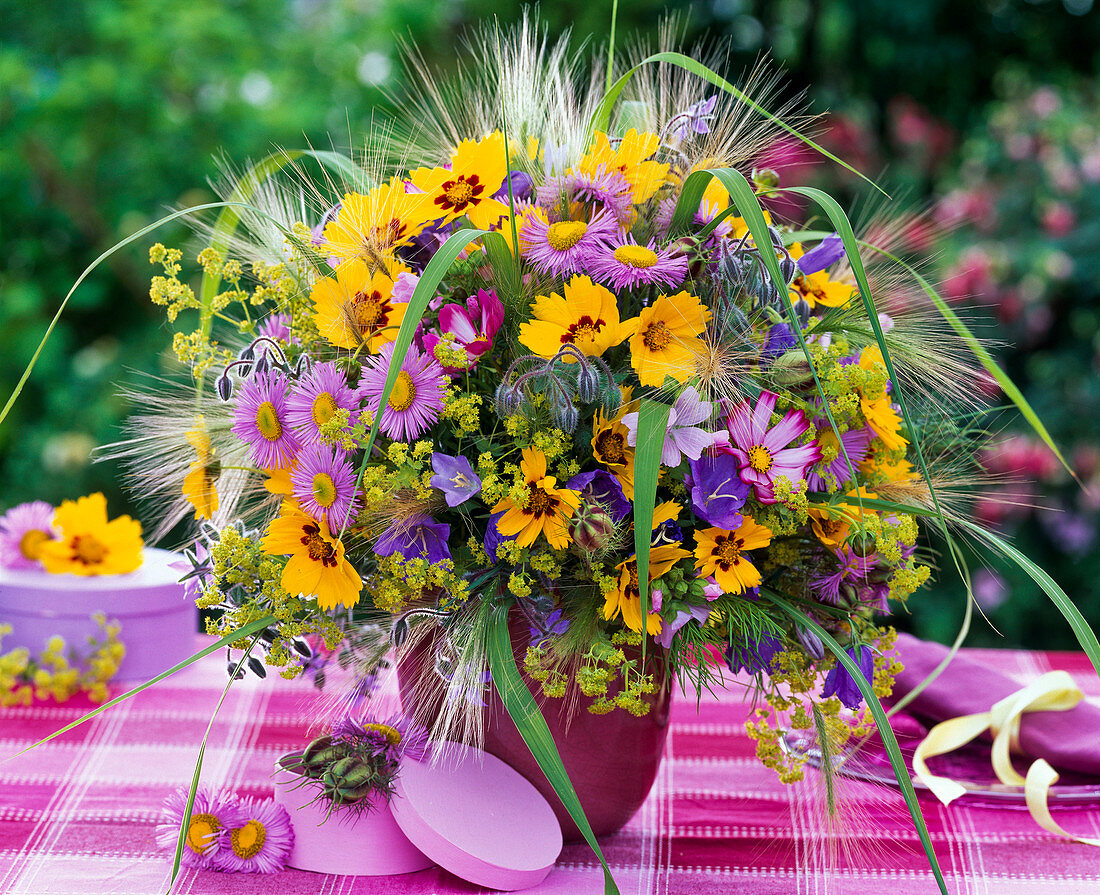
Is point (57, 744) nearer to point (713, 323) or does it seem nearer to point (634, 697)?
point (634, 697)

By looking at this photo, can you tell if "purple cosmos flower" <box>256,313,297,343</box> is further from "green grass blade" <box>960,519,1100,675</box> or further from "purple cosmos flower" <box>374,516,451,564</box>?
"green grass blade" <box>960,519,1100,675</box>

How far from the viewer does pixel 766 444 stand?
63 cm

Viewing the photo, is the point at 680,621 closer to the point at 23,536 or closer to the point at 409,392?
the point at 409,392

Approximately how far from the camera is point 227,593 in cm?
69

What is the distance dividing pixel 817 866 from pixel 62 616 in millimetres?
730

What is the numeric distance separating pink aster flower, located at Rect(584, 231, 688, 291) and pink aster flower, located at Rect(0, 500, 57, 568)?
711mm

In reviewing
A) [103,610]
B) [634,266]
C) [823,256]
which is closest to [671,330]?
[634,266]

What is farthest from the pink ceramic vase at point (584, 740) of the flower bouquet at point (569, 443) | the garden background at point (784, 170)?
the garden background at point (784, 170)

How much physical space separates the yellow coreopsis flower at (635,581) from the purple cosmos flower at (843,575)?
0.35ft

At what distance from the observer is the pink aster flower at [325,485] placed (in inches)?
24.3

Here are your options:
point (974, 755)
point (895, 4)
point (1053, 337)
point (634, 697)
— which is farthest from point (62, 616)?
point (895, 4)

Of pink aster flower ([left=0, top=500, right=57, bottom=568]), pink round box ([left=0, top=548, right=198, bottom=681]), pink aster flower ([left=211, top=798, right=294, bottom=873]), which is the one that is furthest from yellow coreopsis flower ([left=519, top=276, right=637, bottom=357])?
pink aster flower ([left=0, top=500, right=57, bottom=568])

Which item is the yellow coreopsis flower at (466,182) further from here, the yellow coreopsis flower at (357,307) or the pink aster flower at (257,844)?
the pink aster flower at (257,844)

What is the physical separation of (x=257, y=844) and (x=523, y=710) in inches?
9.1
